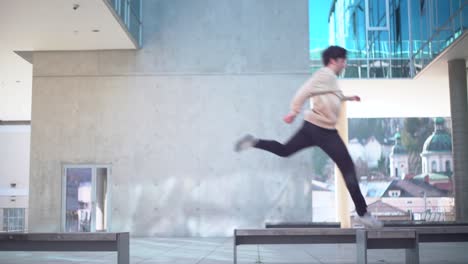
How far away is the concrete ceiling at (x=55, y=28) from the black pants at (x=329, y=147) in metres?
11.1

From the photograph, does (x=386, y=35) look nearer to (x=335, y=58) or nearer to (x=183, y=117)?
(x=183, y=117)

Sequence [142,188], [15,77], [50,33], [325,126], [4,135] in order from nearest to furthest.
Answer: [325,126] → [50,33] → [142,188] → [15,77] → [4,135]

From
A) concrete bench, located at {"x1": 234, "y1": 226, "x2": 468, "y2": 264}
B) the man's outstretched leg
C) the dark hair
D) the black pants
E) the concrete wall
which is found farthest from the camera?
the concrete wall

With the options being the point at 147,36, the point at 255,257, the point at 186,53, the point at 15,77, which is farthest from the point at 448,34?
the point at 15,77

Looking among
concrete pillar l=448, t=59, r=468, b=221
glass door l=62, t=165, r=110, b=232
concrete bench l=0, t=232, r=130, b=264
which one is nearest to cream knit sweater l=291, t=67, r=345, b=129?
concrete bench l=0, t=232, r=130, b=264

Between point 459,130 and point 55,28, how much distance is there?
13950 millimetres

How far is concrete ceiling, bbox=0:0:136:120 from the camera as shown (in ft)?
54.0

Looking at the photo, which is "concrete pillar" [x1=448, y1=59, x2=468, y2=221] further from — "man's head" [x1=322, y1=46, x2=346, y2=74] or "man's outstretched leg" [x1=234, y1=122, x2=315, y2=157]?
"man's outstretched leg" [x1=234, y1=122, x2=315, y2=157]

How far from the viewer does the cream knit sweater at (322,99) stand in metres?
6.19

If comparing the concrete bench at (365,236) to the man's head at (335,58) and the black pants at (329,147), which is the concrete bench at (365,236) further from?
the man's head at (335,58)

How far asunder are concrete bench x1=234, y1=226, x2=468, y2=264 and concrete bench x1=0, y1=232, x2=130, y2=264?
74.1 inches

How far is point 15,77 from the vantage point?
82.9 feet

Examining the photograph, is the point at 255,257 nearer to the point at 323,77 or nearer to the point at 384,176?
the point at 323,77

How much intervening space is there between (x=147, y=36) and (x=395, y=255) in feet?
40.4
